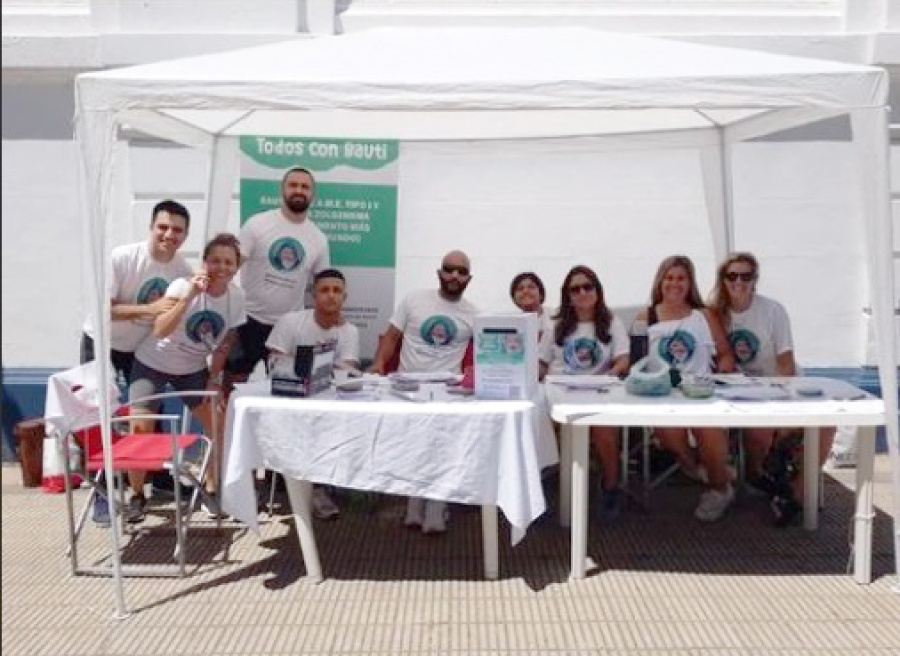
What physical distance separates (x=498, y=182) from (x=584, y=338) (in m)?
1.82

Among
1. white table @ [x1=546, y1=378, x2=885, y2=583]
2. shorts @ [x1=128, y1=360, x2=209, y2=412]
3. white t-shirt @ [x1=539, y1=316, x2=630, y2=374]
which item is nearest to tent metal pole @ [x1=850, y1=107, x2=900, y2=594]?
white table @ [x1=546, y1=378, x2=885, y2=583]

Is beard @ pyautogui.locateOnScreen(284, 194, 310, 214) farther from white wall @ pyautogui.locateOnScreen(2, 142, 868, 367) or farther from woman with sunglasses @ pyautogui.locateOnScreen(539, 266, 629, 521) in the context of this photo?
woman with sunglasses @ pyautogui.locateOnScreen(539, 266, 629, 521)

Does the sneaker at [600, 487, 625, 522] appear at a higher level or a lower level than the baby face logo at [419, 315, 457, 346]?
lower

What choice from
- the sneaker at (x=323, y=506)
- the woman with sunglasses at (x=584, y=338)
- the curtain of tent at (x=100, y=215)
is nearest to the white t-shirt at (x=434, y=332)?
the woman with sunglasses at (x=584, y=338)

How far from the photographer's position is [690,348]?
4.60m

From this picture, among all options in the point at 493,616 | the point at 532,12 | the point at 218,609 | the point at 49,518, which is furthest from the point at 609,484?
the point at 532,12

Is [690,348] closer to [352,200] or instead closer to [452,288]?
[452,288]

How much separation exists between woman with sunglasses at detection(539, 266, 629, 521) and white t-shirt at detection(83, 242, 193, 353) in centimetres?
188

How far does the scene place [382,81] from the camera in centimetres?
348

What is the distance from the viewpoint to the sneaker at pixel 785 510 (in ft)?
14.9

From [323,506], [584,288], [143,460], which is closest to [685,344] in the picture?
[584,288]

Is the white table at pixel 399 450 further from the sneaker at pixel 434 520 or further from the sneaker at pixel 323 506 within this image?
the sneaker at pixel 323 506

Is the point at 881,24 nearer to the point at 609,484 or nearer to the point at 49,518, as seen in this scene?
the point at 609,484

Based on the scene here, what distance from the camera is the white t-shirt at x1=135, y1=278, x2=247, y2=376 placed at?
178 inches
